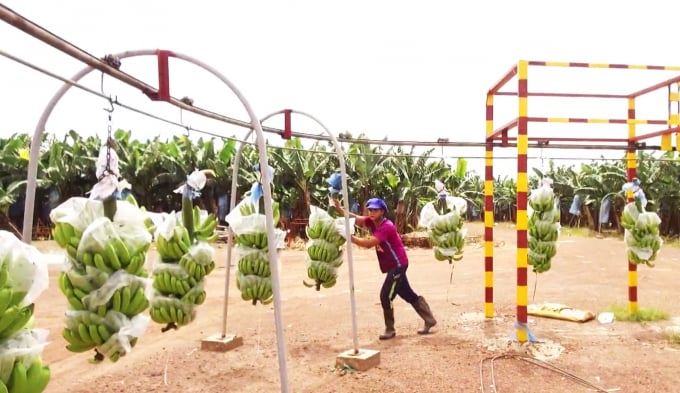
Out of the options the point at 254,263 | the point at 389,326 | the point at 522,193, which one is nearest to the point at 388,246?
the point at 389,326

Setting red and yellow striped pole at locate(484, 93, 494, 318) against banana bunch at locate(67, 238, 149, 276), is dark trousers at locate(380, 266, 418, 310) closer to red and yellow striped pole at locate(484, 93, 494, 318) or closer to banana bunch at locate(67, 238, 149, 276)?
red and yellow striped pole at locate(484, 93, 494, 318)

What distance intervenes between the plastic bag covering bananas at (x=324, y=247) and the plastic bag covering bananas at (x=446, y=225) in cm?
201

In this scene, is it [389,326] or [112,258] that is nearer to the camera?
[112,258]

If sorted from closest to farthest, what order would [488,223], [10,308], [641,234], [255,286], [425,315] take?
[10,308]
[255,286]
[425,315]
[641,234]
[488,223]

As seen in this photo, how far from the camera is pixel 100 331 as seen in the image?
2820mm

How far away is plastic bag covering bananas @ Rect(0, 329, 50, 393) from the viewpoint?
6.80 ft

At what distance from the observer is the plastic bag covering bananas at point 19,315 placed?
Answer: 6.79 feet

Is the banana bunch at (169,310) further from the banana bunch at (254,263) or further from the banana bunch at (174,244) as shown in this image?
the banana bunch at (254,263)

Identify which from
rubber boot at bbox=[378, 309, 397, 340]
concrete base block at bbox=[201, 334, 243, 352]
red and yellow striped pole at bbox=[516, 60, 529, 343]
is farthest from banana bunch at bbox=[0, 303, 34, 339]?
red and yellow striped pole at bbox=[516, 60, 529, 343]

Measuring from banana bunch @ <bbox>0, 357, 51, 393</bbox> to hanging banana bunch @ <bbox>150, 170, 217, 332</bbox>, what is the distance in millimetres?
1401

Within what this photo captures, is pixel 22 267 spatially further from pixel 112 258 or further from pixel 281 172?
pixel 281 172

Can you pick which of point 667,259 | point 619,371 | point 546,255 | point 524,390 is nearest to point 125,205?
point 524,390

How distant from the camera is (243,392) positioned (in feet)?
17.1

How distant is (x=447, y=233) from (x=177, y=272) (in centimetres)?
469
